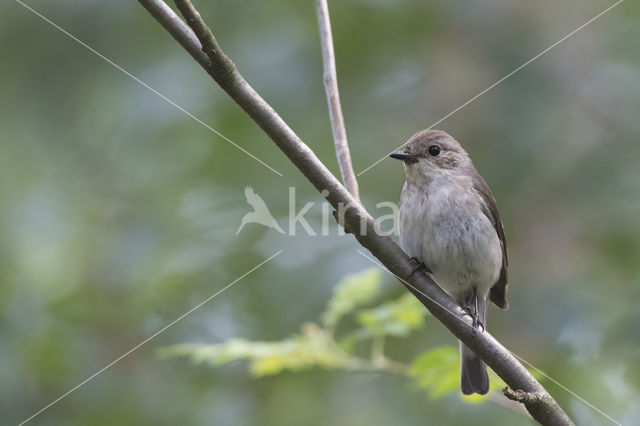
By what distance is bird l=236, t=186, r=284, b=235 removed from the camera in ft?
18.7

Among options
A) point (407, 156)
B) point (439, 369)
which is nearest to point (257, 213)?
point (407, 156)

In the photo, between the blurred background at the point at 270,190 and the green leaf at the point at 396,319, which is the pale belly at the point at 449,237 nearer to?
the green leaf at the point at 396,319

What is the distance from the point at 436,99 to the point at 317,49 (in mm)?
1143

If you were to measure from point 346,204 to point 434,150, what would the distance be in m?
2.05

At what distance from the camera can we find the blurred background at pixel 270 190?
5.50 metres

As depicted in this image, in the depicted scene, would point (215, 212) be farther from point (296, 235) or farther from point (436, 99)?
point (436, 99)

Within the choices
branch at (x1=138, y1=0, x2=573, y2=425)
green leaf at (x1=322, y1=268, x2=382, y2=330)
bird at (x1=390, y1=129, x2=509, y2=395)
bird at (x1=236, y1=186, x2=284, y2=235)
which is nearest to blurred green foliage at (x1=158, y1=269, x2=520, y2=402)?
green leaf at (x1=322, y1=268, x2=382, y2=330)

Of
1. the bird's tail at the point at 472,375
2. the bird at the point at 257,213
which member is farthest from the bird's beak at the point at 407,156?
the bird at the point at 257,213

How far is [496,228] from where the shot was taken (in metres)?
4.72

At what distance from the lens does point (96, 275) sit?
19.0 feet

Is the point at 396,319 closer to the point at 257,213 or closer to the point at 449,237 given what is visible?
the point at 449,237

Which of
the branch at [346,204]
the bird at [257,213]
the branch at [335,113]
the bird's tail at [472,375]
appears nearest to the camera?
the branch at [346,204]

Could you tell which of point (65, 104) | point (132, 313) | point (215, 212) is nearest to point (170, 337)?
point (132, 313)

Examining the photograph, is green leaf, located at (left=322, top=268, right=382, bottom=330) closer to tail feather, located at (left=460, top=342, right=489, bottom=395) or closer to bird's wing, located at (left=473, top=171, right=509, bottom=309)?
tail feather, located at (left=460, top=342, right=489, bottom=395)
